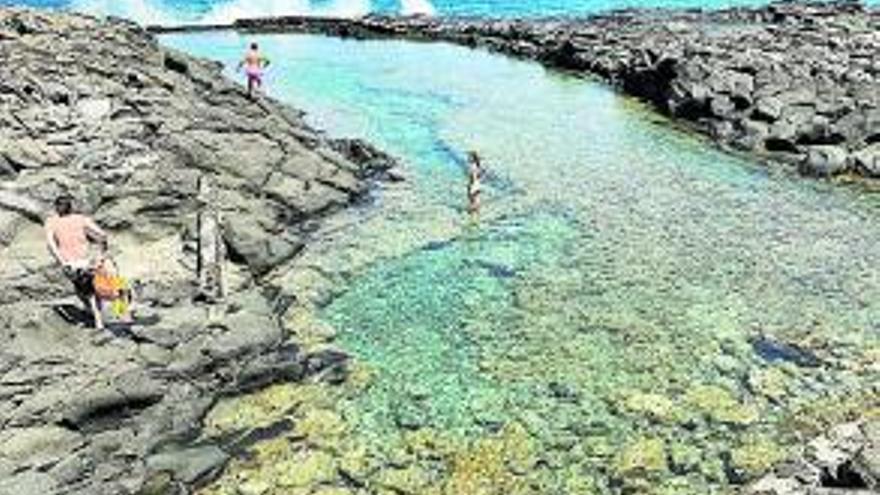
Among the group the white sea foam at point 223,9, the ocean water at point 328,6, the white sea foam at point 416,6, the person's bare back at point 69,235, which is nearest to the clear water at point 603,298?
the person's bare back at point 69,235

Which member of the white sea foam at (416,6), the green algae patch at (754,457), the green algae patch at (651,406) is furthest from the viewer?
the white sea foam at (416,6)

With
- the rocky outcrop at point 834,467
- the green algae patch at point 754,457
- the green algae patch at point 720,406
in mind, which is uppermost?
the rocky outcrop at point 834,467

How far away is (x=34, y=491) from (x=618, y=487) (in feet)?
37.1

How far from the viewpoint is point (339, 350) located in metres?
28.4

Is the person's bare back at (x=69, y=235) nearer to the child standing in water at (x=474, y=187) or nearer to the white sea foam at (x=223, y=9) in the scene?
the child standing in water at (x=474, y=187)

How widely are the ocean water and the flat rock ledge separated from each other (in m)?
103

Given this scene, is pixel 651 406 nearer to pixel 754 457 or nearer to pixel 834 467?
pixel 754 457

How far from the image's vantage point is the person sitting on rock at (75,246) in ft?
84.1

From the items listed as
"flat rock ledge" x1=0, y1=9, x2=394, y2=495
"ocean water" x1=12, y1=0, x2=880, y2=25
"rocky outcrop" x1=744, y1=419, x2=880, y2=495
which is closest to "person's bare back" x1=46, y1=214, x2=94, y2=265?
"flat rock ledge" x1=0, y1=9, x2=394, y2=495

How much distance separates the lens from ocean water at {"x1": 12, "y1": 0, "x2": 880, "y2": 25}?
509 feet

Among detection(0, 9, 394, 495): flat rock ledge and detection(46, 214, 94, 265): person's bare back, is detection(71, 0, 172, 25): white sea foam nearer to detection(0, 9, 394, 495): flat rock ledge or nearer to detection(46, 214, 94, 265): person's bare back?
detection(0, 9, 394, 495): flat rock ledge

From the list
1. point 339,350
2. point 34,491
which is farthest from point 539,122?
point 34,491

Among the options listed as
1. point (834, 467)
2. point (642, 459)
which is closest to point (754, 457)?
point (834, 467)

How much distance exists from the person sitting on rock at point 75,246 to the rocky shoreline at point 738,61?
32764 mm
